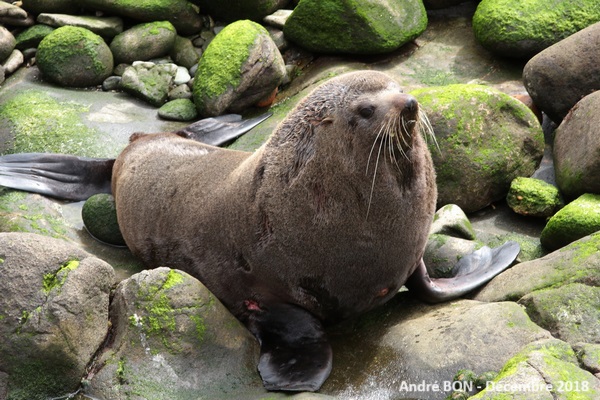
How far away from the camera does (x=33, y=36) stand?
10.5m

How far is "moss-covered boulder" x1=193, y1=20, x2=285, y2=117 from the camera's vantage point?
952cm

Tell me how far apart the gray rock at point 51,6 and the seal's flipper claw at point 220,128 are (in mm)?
2536

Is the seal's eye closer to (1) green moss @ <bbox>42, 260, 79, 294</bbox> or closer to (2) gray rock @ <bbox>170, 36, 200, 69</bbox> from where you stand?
(1) green moss @ <bbox>42, 260, 79, 294</bbox>

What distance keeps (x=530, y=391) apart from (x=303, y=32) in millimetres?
6502

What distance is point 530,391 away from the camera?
178 inches

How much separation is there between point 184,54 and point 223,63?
1165 mm

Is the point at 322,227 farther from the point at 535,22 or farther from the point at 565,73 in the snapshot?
the point at 535,22

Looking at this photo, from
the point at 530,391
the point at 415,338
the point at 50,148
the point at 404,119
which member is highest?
the point at 404,119

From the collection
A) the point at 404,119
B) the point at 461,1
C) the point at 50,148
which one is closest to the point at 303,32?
the point at 461,1

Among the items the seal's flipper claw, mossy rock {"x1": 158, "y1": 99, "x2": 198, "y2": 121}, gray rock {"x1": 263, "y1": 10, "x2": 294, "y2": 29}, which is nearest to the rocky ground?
the seal's flipper claw

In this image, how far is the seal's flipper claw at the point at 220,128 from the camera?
9.03 m

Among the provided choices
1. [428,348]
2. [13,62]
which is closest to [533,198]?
[428,348]

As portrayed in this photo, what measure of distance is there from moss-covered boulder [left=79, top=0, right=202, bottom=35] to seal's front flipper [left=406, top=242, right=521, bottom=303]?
207 inches

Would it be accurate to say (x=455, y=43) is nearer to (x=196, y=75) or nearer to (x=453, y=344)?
(x=196, y=75)
